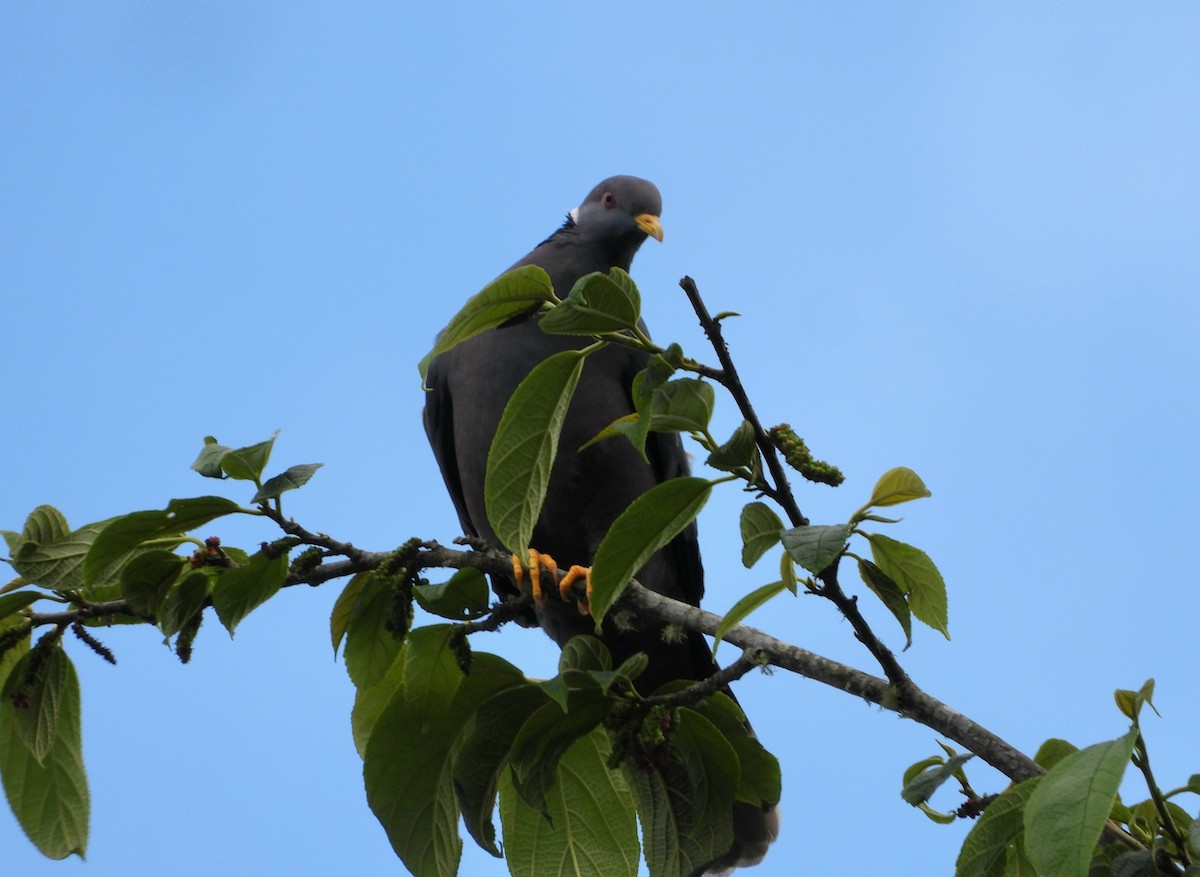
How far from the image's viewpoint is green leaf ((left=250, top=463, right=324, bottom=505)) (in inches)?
→ 97.7

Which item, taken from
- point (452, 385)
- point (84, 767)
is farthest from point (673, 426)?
point (452, 385)

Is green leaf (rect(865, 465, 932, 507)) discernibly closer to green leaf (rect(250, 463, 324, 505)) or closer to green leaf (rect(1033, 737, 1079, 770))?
green leaf (rect(1033, 737, 1079, 770))

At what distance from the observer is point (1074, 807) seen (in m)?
1.82

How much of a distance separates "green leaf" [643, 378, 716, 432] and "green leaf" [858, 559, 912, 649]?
1.47 ft

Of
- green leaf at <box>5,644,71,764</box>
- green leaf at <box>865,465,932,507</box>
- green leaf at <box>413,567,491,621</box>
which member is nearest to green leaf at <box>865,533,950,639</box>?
green leaf at <box>865,465,932,507</box>

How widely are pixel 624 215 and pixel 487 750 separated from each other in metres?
3.69

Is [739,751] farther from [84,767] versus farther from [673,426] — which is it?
[84,767]

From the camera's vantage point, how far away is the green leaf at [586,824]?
273 centimetres

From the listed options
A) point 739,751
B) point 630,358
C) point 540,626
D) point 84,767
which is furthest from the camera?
point 630,358

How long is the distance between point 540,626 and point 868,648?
2761 millimetres

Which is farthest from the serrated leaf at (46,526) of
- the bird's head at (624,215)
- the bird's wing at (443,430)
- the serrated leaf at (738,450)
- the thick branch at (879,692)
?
the bird's head at (624,215)

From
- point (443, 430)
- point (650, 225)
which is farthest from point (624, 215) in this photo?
point (443, 430)

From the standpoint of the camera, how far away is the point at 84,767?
3049 millimetres

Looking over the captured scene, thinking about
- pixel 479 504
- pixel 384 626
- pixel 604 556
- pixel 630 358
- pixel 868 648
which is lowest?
pixel 868 648
